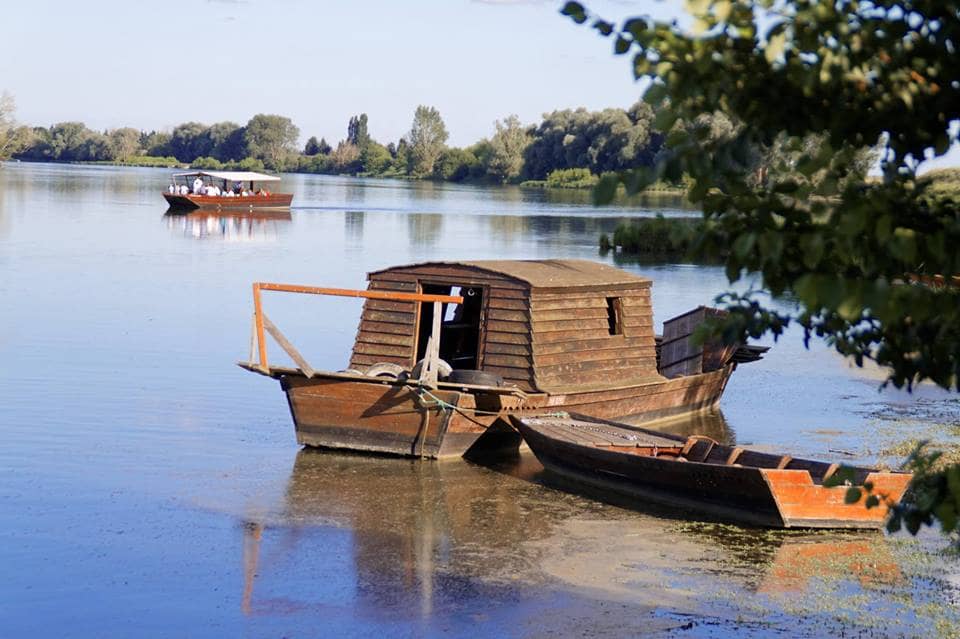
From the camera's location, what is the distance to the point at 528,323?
1959 centimetres

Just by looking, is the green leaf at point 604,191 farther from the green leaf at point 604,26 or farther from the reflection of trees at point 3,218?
the reflection of trees at point 3,218

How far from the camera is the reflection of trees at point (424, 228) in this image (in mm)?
66856

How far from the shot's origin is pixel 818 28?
482 centimetres

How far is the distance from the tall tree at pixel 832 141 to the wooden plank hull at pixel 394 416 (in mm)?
13296

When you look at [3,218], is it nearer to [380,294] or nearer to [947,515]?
[380,294]

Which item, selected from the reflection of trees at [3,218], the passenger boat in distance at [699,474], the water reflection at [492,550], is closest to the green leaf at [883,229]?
the water reflection at [492,550]

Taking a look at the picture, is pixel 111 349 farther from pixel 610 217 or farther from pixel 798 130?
pixel 610 217

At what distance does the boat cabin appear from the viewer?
19688 mm

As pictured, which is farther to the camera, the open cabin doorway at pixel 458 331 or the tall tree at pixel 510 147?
the tall tree at pixel 510 147

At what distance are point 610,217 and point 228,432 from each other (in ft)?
251

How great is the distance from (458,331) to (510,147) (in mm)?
154567

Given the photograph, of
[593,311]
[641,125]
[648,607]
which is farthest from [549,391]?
[641,125]

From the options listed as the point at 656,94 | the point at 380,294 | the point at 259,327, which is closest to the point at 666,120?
the point at 656,94

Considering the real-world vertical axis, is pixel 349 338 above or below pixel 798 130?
below
